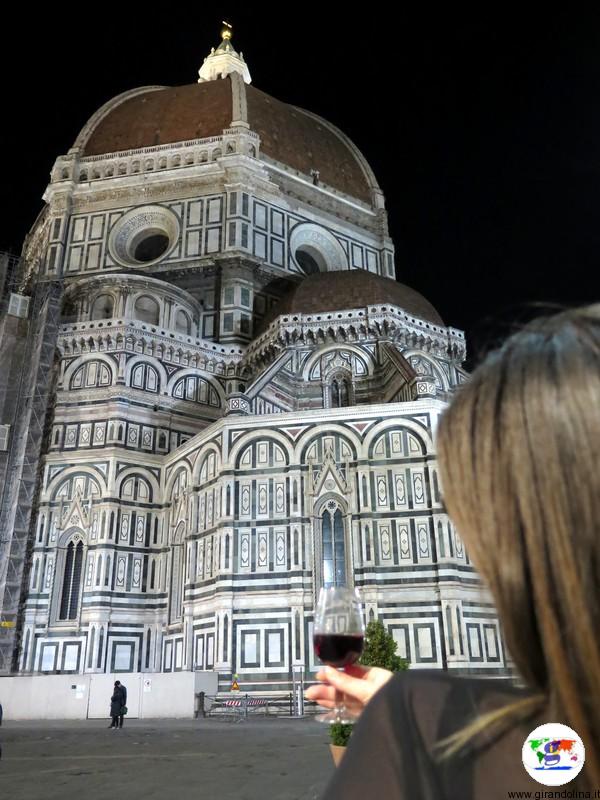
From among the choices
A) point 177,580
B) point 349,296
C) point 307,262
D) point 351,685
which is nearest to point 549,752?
point 351,685

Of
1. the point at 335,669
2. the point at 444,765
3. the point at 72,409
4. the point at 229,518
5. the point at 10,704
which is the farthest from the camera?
the point at 72,409

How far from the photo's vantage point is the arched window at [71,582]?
16.8 m

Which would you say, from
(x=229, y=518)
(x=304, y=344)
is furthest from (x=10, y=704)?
(x=304, y=344)

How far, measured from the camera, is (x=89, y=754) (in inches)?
279

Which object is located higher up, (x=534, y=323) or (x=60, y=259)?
(x=60, y=259)

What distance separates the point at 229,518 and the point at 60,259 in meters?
14.4

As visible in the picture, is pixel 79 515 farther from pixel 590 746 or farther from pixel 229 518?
pixel 590 746

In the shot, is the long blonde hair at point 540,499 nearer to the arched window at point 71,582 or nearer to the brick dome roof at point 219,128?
the arched window at point 71,582

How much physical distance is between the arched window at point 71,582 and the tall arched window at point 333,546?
6.54m

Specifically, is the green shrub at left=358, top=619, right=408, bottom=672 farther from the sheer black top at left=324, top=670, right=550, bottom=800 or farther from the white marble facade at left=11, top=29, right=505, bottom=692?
the white marble facade at left=11, top=29, right=505, bottom=692

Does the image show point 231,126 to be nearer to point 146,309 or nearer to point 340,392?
point 146,309

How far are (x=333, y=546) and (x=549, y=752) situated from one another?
1472 cm

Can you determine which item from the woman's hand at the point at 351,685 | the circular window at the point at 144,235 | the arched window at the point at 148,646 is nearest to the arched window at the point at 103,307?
the circular window at the point at 144,235

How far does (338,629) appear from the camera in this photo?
152cm
